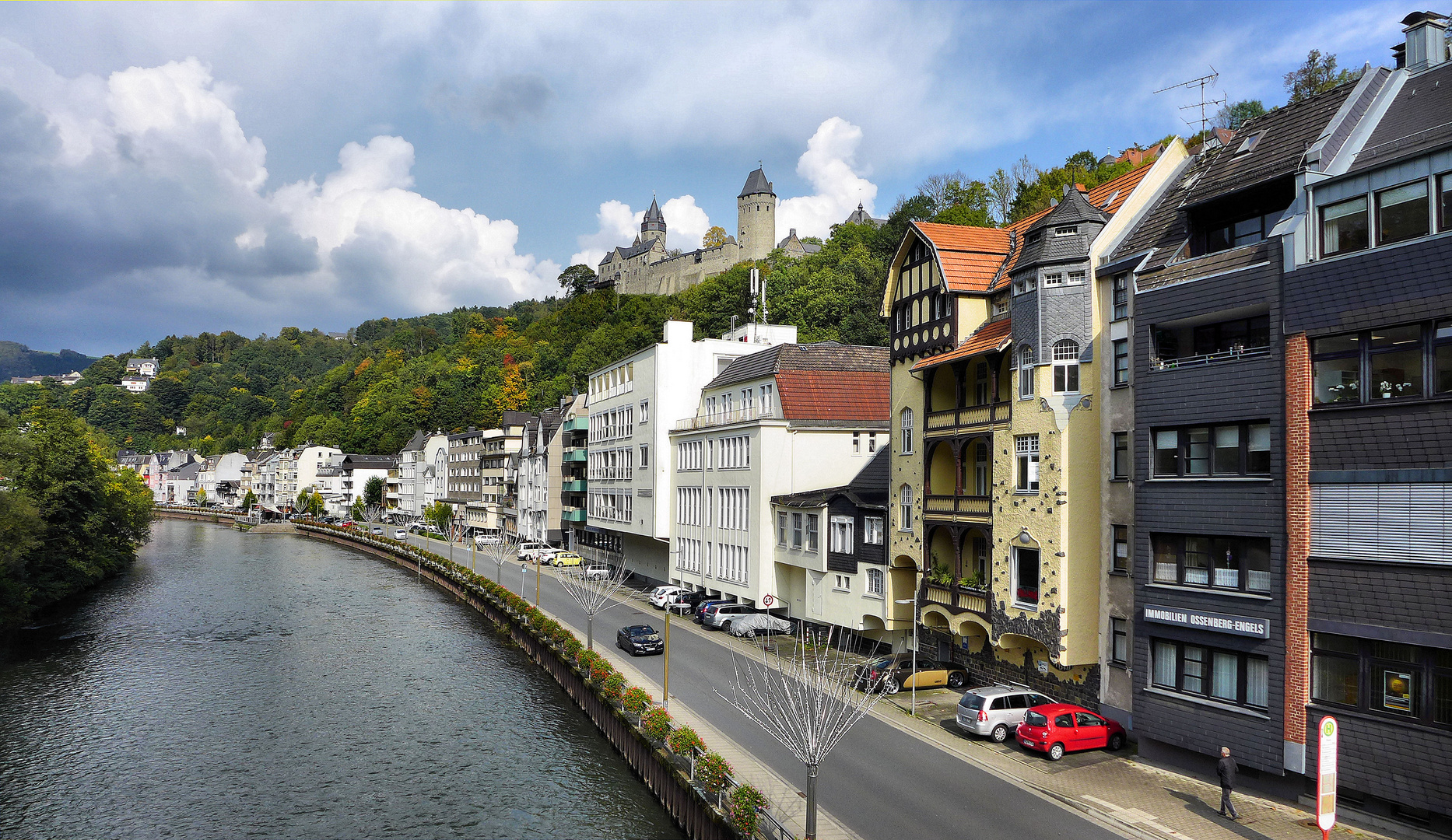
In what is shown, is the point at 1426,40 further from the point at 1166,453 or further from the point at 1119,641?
the point at 1119,641

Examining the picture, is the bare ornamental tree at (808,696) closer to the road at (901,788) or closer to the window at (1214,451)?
the road at (901,788)

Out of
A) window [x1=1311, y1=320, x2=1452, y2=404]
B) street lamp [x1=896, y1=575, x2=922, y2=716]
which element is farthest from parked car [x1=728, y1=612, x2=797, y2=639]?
window [x1=1311, y1=320, x2=1452, y2=404]

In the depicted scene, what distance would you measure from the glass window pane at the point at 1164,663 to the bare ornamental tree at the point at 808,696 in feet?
24.7

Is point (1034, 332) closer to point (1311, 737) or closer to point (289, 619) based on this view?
point (1311, 737)

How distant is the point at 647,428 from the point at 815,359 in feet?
56.9

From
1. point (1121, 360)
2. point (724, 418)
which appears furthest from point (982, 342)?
point (724, 418)

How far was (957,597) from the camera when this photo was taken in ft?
111

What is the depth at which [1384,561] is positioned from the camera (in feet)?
65.1

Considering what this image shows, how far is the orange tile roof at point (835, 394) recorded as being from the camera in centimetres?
4872

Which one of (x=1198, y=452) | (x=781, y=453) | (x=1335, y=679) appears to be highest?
(x=1198, y=452)

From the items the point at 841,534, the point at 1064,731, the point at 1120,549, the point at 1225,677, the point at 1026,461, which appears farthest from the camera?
the point at 841,534

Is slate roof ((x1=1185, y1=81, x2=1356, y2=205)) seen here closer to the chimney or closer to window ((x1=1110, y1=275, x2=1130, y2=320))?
A: the chimney

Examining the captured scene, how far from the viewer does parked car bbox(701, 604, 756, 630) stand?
4785cm

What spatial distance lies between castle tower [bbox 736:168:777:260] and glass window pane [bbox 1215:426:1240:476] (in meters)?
154
